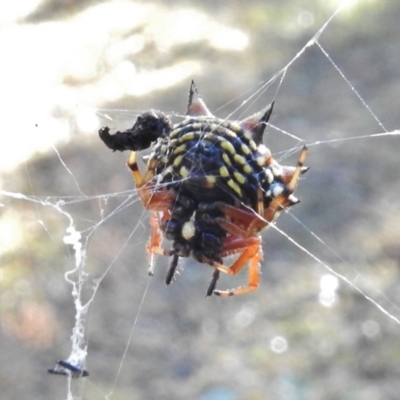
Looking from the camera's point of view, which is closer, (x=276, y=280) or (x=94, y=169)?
(x=276, y=280)

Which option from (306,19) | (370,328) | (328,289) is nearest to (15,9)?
(306,19)

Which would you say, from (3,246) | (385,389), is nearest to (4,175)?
(3,246)

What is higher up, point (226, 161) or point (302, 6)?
point (302, 6)

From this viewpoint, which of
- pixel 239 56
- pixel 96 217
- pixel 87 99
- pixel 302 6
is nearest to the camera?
pixel 96 217

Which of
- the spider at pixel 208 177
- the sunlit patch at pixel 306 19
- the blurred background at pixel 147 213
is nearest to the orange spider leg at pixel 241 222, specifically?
the spider at pixel 208 177

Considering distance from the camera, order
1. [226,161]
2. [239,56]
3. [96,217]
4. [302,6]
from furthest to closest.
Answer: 1. [302,6]
2. [239,56]
3. [96,217]
4. [226,161]

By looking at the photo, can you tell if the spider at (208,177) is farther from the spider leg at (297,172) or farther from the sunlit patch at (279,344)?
the sunlit patch at (279,344)

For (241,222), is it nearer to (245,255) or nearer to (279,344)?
(245,255)

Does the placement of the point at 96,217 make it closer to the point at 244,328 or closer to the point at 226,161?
the point at 244,328
